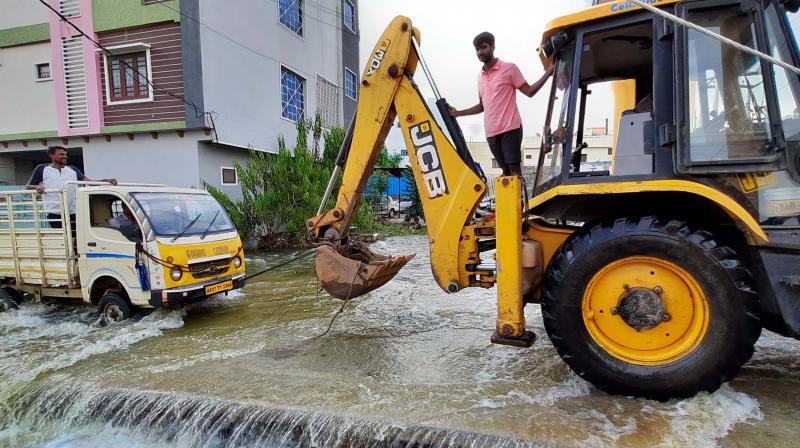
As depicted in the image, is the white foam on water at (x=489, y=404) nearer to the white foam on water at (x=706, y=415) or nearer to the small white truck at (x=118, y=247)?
the white foam on water at (x=706, y=415)

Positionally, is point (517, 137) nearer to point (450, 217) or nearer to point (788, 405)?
point (450, 217)

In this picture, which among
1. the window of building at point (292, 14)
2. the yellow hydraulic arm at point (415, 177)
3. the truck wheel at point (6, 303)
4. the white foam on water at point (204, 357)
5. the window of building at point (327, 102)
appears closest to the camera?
the yellow hydraulic arm at point (415, 177)

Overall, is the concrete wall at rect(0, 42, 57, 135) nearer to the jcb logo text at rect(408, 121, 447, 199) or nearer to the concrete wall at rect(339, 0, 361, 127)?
the concrete wall at rect(339, 0, 361, 127)

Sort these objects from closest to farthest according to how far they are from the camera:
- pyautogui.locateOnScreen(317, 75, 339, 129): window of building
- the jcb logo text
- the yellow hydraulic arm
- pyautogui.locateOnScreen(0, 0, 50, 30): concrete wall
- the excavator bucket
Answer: the yellow hydraulic arm
the jcb logo text
the excavator bucket
pyautogui.locateOnScreen(0, 0, 50, 30): concrete wall
pyautogui.locateOnScreen(317, 75, 339, 129): window of building

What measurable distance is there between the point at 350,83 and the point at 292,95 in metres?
4.88

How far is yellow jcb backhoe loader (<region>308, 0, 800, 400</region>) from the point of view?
109 inches

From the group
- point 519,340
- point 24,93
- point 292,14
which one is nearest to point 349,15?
point 292,14

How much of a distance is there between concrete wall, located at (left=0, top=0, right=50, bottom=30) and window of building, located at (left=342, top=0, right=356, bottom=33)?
9.80 m

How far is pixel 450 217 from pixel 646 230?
1447 millimetres

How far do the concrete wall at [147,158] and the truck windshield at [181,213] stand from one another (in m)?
5.16

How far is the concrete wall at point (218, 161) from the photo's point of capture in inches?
442

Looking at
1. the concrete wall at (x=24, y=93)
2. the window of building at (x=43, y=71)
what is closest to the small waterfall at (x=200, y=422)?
the concrete wall at (x=24, y=93)

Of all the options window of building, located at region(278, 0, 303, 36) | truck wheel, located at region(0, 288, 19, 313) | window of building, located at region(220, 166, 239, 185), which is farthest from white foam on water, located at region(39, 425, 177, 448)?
window of building, located at region(278, 0, 303, 36)

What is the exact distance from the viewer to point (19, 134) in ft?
39.7
